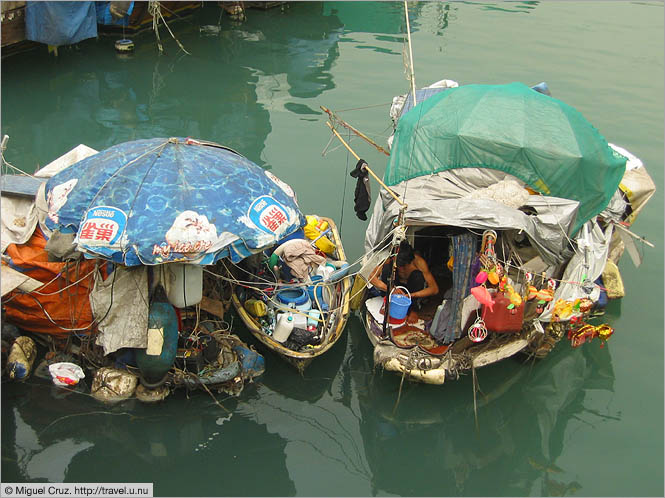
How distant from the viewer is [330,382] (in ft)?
28.8

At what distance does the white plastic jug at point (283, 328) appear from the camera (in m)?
8.43

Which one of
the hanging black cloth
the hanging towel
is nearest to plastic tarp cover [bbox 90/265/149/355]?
the hanging black cloth

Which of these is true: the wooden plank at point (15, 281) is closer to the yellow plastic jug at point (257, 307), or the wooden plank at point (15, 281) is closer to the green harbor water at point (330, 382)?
the green harbor water at point (330, 382)

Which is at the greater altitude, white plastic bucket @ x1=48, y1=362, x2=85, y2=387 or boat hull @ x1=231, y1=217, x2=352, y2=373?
boat hull @ x1=231, y1=217, x2=352, y2=373

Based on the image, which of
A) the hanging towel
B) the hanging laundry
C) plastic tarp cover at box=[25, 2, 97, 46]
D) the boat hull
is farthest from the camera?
plastic tarp cover at box=[25, 2, 97, 46]

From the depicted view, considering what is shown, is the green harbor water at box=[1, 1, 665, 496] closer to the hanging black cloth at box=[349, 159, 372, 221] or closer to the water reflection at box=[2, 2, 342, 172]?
the water reflection at box=[2, 2, 342, 172]

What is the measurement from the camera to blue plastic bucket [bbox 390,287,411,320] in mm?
8438

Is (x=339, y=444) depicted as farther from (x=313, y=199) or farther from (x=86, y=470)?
(x=313, y=199)

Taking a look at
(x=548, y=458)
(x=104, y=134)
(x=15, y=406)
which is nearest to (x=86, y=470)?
(x=15, y=406)

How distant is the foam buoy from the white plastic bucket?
40.1 feet

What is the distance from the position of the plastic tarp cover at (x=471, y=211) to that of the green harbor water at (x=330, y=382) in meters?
1.85

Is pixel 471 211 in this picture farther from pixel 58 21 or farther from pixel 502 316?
pixel 58 21

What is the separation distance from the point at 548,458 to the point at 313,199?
640 centimetres

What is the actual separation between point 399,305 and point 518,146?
2689 millimetres
